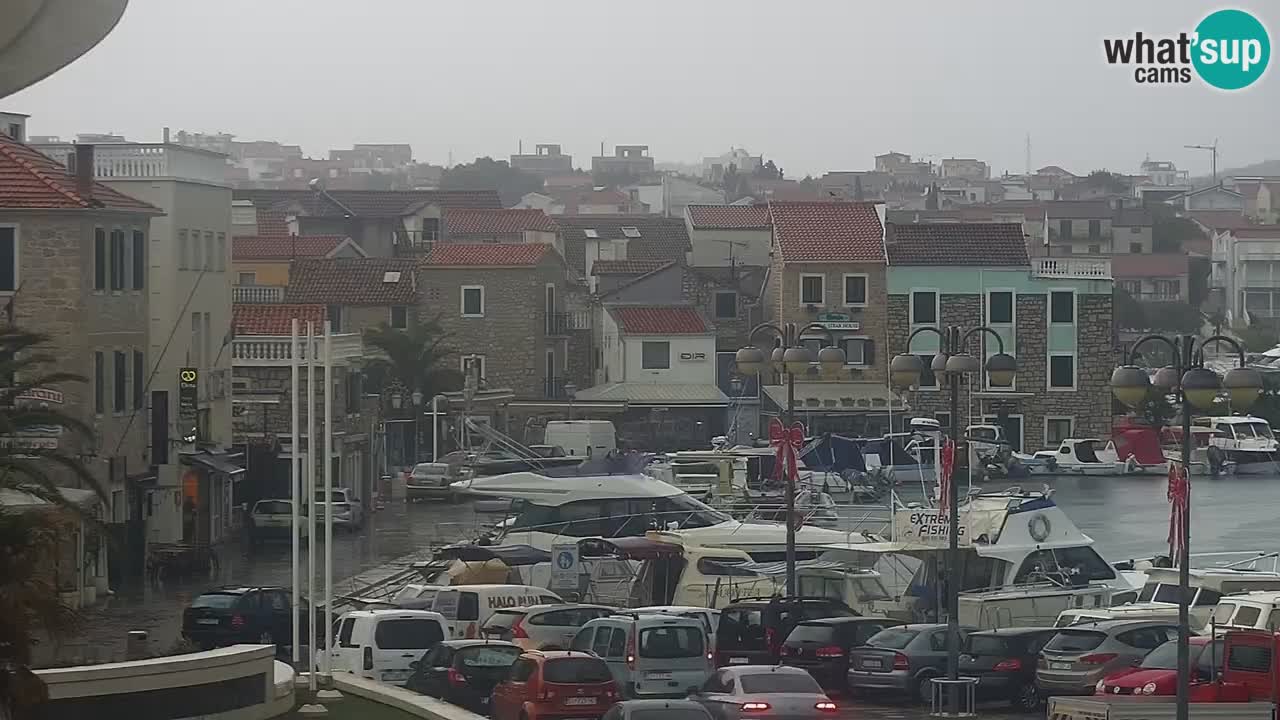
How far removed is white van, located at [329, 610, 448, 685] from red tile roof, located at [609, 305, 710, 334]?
4895cm

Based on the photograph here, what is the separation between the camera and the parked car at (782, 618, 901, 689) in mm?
24969

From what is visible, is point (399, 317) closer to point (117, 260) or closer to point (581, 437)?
point (581, 437)

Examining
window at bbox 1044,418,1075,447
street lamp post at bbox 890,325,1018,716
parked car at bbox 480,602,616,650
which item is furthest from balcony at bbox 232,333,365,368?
window at bbox 1044,418,1075,447

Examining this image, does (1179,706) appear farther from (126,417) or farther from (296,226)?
(296,226)


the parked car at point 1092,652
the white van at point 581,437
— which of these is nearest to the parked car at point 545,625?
the parked car at point 1092,652

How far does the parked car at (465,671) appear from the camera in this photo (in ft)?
74.7

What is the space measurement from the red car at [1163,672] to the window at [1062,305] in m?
52.5

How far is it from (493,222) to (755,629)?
218 feet

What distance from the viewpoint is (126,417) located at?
4069 cm

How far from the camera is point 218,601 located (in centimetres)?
2814

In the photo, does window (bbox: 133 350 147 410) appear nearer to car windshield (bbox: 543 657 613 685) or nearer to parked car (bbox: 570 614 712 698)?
parked car (bbox: 570 614 712 698)

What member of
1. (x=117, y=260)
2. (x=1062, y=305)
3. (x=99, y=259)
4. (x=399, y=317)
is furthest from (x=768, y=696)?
(x=1062, y=305)

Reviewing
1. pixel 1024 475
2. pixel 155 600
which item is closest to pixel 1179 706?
pixel 155 600

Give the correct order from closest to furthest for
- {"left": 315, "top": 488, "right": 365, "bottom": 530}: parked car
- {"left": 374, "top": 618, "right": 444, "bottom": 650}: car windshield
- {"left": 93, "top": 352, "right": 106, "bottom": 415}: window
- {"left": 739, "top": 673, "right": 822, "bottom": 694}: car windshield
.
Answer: {"left": 739, "top": 673, "right": 822, "bottom": 694}: car windshield < {"left": 374, "top": 618, "right": 444, "bottom": 650}: car windshield < {"left": 93, "top": 352, "right": 106, "bottom": 415}: window < {"left": 315, "top": 488, "right": 365, "bottom": 530}: parked car
